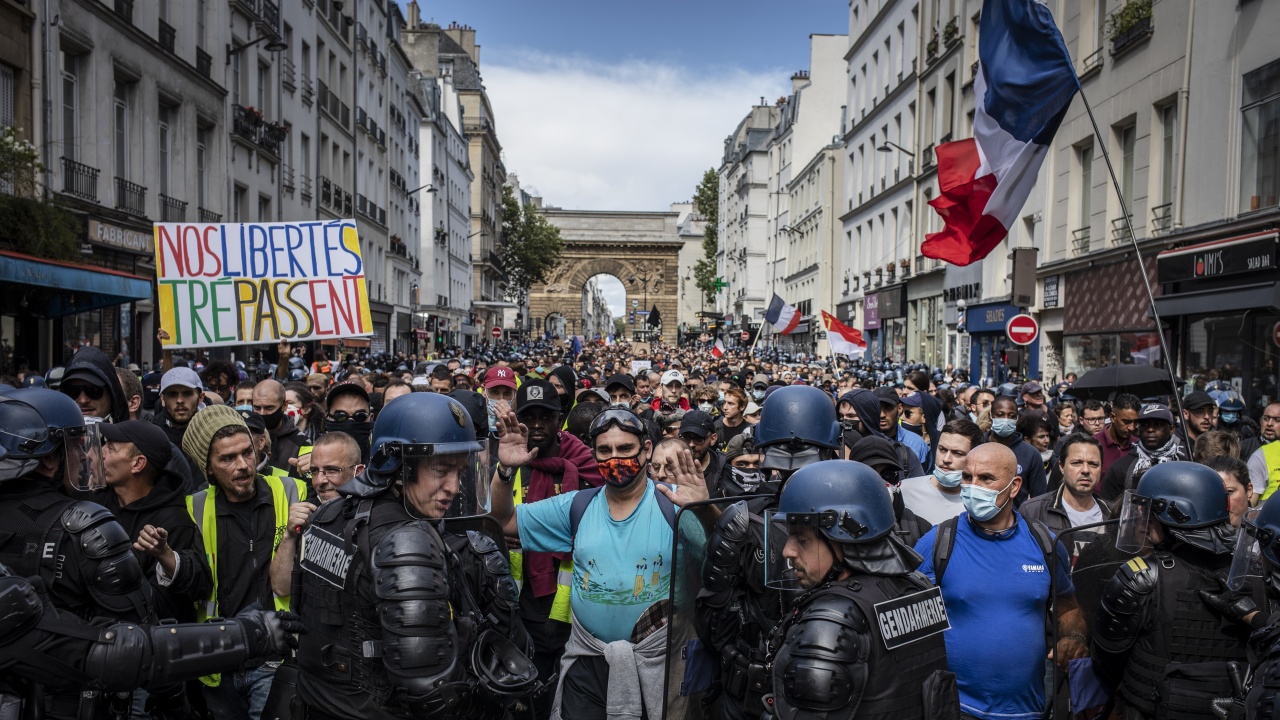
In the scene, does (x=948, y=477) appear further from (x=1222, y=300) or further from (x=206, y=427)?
(x=1222, y=300)

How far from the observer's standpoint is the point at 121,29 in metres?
16.4

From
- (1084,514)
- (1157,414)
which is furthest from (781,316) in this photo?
(1084,514)

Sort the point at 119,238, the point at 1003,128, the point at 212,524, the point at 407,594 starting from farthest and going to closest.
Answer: the point at 119,238 → the point at 1003,128 → the point at 212,524 → the point at 407,594

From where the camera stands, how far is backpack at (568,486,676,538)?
3873 mm

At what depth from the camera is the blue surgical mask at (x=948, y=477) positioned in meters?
4.86

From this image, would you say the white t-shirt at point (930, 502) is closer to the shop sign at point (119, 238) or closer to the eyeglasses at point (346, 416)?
the eyeglasses at point (346, 416)

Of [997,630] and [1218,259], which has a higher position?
[1218,259]

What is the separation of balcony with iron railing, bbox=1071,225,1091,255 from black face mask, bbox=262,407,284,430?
15.5m

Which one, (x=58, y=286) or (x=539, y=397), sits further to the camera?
(x=58, y=286)

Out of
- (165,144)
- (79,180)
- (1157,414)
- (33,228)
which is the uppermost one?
(165,144)

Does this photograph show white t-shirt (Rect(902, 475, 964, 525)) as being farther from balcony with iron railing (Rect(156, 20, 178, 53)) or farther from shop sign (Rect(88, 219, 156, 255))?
balcony with iron railing (Rect(156, 20, 178, 53))

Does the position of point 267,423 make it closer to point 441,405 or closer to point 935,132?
point 441,405

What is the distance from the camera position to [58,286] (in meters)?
11.2

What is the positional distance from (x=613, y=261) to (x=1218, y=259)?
281ft
